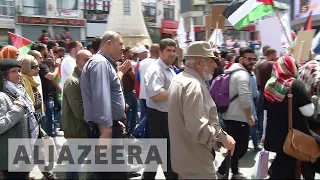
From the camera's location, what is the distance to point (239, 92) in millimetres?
5359

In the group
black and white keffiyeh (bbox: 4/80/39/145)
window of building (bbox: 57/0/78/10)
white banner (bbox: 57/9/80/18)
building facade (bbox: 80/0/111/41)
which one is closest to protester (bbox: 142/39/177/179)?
black and white keffiyeh (bbox: 4/80/39/145)

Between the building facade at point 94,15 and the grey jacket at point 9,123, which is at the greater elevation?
the building facade at point 94,15

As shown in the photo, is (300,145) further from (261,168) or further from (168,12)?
(168,12)

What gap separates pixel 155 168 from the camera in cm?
486

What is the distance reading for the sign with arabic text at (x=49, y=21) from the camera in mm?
37013

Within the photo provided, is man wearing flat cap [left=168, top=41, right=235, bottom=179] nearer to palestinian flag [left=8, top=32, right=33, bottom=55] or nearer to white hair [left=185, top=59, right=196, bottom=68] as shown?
white hair [left=185, top=59, right=196, bottom=68]

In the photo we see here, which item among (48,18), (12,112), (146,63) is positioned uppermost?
(48,18)

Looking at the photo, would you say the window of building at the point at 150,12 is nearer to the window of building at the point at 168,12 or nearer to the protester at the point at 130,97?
the window of building at the point at 168,12

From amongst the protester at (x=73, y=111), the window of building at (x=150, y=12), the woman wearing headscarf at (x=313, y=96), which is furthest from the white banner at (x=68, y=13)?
the woman wearing headscarf at (x=313, y=96)

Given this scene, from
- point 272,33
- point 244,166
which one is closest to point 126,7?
point 272,33

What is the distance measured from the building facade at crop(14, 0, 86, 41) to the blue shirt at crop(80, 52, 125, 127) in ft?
108

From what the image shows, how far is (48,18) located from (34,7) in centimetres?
164

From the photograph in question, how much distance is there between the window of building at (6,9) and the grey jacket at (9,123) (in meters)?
34.2

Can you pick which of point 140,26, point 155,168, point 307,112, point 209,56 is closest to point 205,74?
point 209,56
